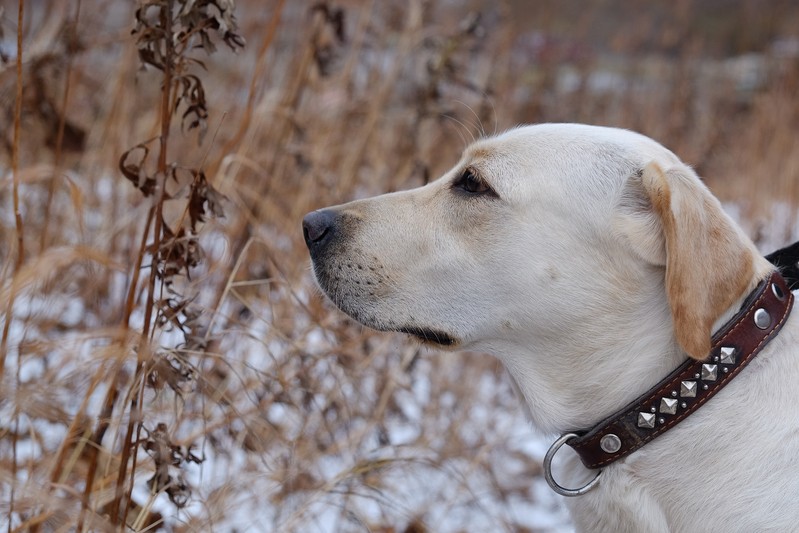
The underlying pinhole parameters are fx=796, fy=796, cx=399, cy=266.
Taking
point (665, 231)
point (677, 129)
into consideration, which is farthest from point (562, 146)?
point (677, 129)

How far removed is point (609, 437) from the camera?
1.80m

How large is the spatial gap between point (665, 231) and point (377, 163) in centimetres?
255

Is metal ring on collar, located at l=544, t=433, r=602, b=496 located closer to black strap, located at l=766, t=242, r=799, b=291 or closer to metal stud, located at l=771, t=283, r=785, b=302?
metal stud, located at l=771, t=283, r=785, b=302

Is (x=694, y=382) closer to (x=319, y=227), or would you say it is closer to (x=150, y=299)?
(x=319, y=227)

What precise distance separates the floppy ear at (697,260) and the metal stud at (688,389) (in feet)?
0.40

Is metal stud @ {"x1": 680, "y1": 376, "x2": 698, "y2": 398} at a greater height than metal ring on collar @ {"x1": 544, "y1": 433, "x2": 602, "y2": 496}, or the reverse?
metal stud @ {"x1": 680, "y1": 376, "x2": 698, "y2": 398}

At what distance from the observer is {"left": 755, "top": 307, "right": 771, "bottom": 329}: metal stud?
1.74 meters

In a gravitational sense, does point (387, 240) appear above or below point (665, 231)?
below

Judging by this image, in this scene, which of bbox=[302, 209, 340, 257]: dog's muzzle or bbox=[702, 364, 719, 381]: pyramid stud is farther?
bbox=[302, 209, 340, 257]: dog's muzzle

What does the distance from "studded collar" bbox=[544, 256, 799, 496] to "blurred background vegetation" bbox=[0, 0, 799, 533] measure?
0.56m

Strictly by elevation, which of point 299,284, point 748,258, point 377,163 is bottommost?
point 299,284

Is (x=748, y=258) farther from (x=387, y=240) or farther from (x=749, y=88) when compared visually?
(x=749, y=88)

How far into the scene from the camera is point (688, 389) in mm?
1741

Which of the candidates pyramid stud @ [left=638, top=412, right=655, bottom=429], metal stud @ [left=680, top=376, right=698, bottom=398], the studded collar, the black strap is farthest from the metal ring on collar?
the black strap
